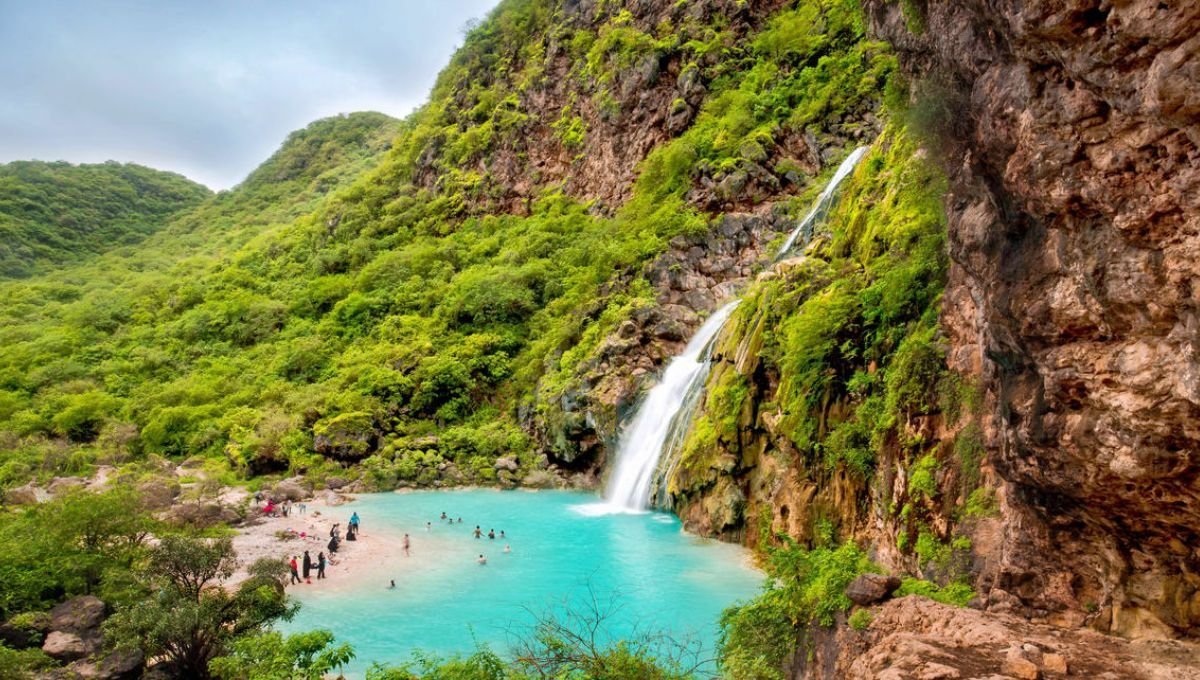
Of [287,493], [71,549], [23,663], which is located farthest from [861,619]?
[287,493]

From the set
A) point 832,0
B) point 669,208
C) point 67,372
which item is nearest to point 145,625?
point 669,208

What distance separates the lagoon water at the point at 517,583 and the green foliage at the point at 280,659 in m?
2.71

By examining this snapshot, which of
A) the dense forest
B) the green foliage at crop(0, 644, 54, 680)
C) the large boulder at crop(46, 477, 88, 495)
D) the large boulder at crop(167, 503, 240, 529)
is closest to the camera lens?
the dense forest

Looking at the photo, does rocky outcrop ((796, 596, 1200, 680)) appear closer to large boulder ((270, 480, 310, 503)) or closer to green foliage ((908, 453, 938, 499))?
green foliage ((908, 453, 938, 499))

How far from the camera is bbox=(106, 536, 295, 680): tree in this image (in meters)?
12.0

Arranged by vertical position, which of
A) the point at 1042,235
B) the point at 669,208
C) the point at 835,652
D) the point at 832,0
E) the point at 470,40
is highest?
the point at 470,40

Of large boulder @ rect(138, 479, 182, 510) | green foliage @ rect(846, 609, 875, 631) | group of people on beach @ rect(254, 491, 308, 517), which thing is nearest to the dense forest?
green foliage @ rect(846, 609, 875, 631)

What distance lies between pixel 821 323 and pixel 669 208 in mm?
23215

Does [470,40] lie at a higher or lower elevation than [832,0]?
higher

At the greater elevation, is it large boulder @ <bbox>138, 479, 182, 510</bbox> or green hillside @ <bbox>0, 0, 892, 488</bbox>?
green hillside @ <bbox>0, 0, 892, 488</bbox>

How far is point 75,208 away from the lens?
9575cm

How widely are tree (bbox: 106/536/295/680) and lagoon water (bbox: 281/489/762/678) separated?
2067mm

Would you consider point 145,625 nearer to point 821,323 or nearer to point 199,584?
point 199,584

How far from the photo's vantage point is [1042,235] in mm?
7746
